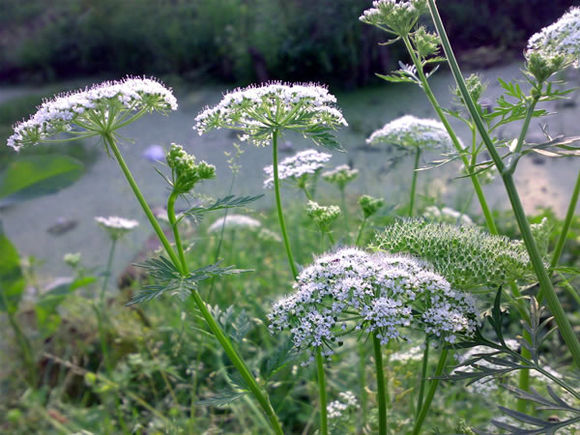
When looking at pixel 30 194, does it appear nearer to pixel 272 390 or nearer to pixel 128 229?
pixel 128 229

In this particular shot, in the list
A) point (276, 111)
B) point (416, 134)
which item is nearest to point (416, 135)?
point (416, 134)

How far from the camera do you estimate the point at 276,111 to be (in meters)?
1.04

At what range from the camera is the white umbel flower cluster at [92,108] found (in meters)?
0.87

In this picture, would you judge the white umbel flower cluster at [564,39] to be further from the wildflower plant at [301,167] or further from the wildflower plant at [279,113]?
the wildflower plant at [301,167]

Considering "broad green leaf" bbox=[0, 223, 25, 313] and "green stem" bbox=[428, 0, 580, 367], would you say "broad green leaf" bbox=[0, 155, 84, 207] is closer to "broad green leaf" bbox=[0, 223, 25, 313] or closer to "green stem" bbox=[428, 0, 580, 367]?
"broad green leaf" bbox=[0, 223, 25, 313]

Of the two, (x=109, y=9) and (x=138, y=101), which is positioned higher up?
(x=109, y=9)

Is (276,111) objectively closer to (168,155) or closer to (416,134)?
(168,155)

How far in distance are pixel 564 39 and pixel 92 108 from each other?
888 millimetres

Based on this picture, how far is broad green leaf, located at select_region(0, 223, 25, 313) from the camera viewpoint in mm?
2352

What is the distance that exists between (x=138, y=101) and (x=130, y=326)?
1546mm

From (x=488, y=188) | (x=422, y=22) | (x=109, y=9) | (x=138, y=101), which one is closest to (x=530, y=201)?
(x=488, y=188)

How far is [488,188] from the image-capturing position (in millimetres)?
3371

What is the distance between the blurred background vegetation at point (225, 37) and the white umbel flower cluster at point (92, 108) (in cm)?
196

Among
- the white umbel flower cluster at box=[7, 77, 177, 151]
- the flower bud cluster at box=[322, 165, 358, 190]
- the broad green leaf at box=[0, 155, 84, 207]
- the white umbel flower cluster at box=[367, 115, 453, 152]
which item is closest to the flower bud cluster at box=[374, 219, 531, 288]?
the white umbel flower cluster at box=[7, 77, 177, 151]
